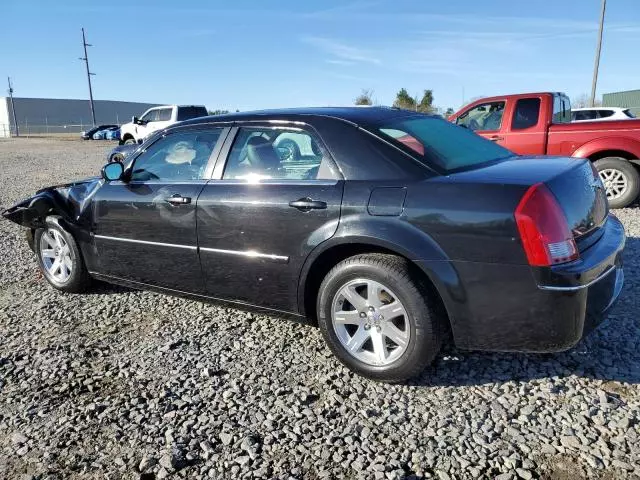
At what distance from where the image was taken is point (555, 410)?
8.77ft

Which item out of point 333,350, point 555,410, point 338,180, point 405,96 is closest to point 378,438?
point 333,350

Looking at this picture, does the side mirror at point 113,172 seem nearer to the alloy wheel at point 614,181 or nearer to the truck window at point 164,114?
the alloy wheel at point 614,181

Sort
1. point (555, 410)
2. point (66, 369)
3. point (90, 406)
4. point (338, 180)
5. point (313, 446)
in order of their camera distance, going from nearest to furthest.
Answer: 1. point (313, 446)
2. point (555, 410)
3. point (90, 406)
4. point (338, 180)
5. point (66, 369)

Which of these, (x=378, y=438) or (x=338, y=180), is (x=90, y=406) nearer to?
(x=378, y=438)

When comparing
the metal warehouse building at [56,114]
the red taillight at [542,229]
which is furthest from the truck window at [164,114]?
the metal warehouse building at [56,114]

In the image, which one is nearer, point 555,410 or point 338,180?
point 555,410

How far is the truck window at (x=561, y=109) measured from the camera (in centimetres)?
810

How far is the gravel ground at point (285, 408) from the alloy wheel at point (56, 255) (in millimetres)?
822

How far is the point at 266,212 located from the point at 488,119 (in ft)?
21.0

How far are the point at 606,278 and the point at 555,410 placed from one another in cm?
76

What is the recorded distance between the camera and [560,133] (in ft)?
25.5

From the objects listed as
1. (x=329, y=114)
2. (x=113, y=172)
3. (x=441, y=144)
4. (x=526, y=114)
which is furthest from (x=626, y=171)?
(x=113, y=172)

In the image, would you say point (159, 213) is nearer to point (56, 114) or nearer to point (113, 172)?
point (113, 172)

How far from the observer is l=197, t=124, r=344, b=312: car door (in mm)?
3117
